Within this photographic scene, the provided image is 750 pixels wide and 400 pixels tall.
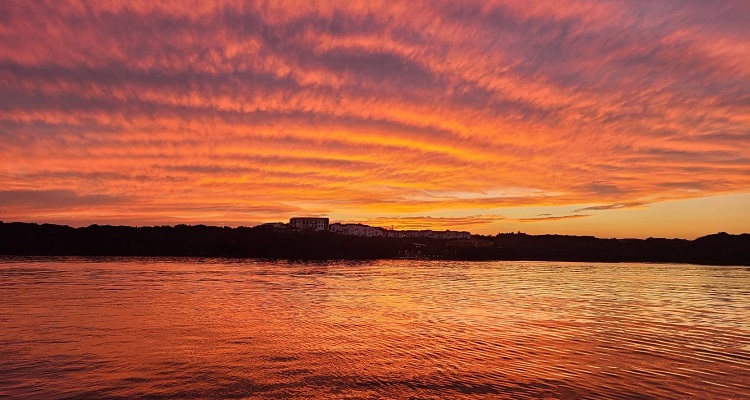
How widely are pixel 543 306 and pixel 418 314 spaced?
51.4 ft

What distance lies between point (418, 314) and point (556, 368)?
1989 centimetres

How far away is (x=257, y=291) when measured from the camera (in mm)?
61688

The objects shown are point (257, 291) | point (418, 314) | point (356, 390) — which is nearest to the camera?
point (356, 390)

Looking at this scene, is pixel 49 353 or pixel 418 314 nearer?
pixel 49 353

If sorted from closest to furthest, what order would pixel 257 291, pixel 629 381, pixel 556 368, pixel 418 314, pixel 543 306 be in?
1. pixel 629 381
2. pixel 556 368
3. pixel 418 314
4. pixel 543 306
5. pixel 257 291

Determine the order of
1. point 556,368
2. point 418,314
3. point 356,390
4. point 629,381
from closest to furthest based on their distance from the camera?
1. point 356,390
2. point 629,381
3. point 556,368
4. point 418,314

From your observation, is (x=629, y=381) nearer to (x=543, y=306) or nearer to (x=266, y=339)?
(x=266, y=339)

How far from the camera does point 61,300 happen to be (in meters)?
46.4

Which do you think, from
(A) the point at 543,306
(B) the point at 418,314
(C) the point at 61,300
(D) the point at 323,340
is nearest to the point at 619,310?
(A) the point at 543,306

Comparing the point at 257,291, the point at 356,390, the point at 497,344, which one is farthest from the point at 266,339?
the point at 257,291

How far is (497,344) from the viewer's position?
28859 millimetres

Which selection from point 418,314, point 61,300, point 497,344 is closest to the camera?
point 497,344

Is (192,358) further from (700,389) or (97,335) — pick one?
(700,389)

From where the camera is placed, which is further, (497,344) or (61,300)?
(61,300)
